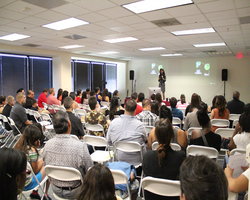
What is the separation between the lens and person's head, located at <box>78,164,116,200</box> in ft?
3.71

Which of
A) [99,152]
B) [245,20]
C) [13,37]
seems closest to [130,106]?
[99,152]

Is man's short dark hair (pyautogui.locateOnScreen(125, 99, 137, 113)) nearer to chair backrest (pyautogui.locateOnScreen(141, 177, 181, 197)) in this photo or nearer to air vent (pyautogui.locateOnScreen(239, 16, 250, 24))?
chair backrest (pyautogui.locateOnScreen(141, 177, 181, 197))

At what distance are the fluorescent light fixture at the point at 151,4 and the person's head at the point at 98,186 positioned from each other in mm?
3294

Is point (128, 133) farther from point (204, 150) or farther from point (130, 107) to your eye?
point (204, 150)

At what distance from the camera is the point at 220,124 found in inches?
171

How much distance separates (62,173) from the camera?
191 cm

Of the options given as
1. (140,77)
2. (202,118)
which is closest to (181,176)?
(202,118)

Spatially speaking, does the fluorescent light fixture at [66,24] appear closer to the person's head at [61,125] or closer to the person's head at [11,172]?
the person's head at [61,125]

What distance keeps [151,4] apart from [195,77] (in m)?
10.2

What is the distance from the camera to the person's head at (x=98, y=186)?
1130 millimetres

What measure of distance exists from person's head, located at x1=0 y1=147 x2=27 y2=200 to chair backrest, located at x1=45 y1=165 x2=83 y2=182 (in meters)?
0.59

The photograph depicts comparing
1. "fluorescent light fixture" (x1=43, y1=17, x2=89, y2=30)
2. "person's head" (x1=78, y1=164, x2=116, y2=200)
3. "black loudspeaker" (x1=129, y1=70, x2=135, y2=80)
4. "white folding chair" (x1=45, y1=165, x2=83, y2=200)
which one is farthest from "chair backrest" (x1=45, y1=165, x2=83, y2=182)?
"black loudspeaker" (x1=129, y1=70, x2=135, y2=80)

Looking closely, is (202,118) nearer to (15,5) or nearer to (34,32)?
(15,5)

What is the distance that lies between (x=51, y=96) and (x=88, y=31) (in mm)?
2980
